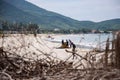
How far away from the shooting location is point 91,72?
3.65 m

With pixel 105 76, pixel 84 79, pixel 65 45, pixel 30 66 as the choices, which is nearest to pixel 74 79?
pixel 84 79

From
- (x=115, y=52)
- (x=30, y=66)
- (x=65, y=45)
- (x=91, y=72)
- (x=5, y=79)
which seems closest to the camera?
(x=5, y=79)

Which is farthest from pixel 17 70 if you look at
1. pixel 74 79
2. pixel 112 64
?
pixel 112 64

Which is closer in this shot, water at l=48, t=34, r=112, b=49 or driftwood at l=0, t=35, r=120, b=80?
driftwood at l=0, t=35, r=120, b=80

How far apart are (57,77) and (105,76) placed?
2.04 ft

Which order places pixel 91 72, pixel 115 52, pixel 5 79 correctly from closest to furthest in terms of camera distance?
pixel 5 79 < pixel 91 72 < pixel 115 52

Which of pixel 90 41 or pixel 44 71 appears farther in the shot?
pixel 90 41

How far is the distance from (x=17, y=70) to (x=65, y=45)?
2623 cm

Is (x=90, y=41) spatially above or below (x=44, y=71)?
below

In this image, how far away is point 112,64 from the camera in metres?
5.16

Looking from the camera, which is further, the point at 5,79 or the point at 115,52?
the point at 115,52

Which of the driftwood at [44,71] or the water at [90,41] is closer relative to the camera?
the driftwood at [44,71]

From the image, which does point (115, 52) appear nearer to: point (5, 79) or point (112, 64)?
point (112, 64)

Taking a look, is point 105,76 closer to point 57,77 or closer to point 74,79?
point 74,79
